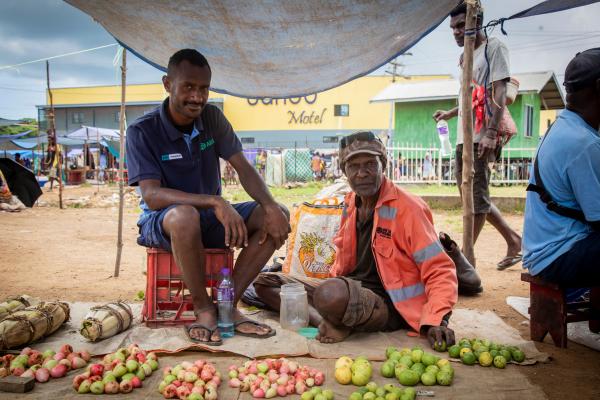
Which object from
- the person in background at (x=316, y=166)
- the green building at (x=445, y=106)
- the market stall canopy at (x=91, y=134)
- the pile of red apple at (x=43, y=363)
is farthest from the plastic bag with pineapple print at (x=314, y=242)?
the person in background at (x=316, y=166)

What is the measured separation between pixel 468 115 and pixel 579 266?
6.28 feet

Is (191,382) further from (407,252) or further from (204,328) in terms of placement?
(407,252)

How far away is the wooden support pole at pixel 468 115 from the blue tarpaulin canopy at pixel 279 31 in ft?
1.79

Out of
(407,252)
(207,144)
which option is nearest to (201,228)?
(207,144)

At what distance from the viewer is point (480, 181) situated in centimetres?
473

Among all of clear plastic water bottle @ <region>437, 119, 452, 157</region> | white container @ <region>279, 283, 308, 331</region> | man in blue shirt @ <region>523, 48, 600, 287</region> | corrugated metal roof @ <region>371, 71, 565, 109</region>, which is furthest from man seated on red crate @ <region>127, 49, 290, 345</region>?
corrugated metal roof @ <region>371, 71, 565, 109</region>

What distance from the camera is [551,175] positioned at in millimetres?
3010

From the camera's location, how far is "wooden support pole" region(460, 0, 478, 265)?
14.3 feet

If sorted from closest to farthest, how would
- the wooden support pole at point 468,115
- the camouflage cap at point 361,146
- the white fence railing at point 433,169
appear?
the camouflage cap at point 361,146 < the wooden support pole at point 468,115 < the white fence railing at point 433,169

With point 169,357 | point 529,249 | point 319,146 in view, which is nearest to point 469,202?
point 529,249

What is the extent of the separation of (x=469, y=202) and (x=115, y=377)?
3.21 m

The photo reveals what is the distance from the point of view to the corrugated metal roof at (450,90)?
19.0m

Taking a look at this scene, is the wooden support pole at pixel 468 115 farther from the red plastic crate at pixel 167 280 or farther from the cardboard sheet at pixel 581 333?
the red plastic crate at pixel 167 280

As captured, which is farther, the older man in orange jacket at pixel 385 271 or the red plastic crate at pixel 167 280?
the red plastic crate at pixel 167 280
